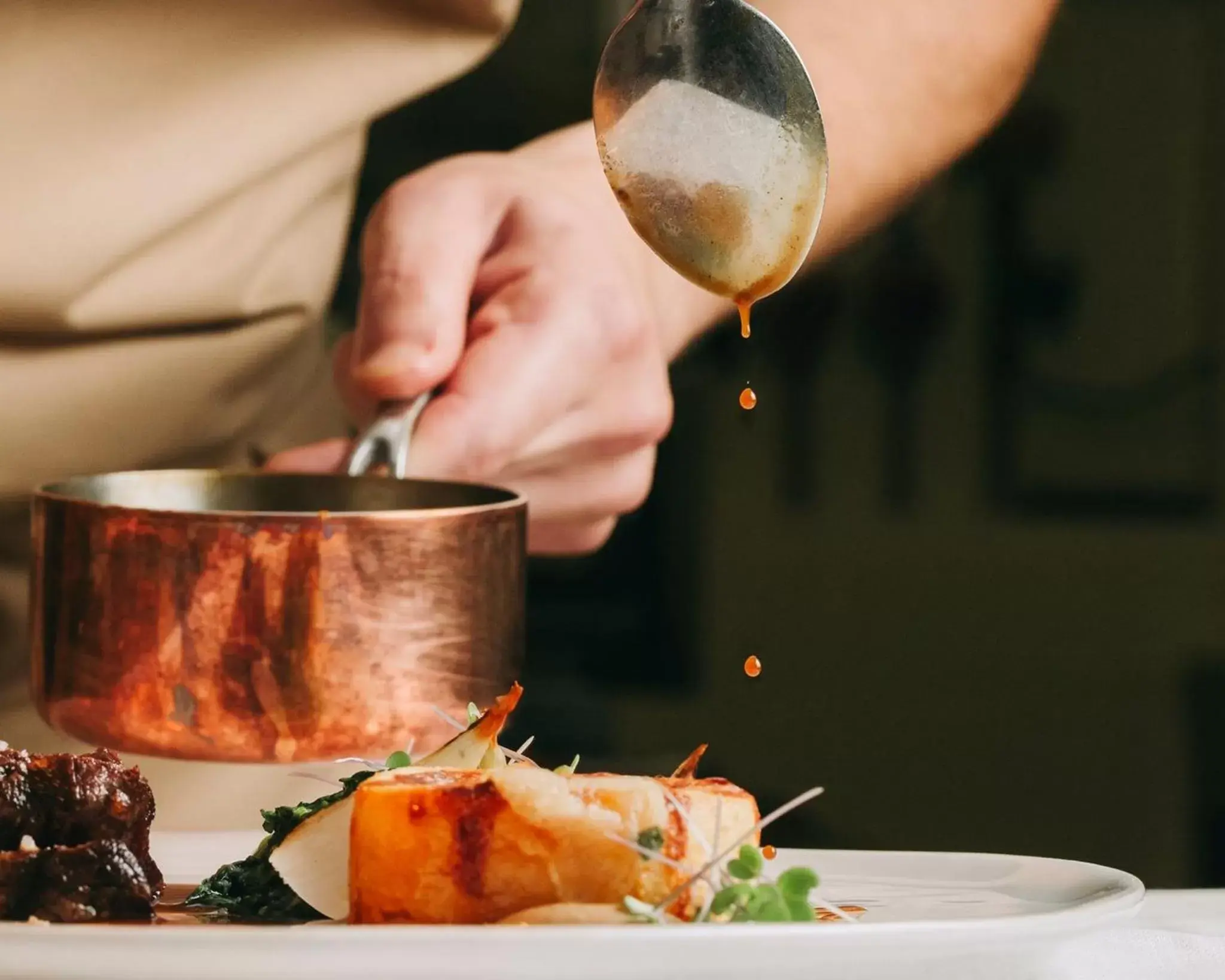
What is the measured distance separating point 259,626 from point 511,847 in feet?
0.40

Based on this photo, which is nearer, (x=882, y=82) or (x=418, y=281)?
(x=418, y=281)

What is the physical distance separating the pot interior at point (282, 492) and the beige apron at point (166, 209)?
12 cm

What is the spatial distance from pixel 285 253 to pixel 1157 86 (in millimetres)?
1080

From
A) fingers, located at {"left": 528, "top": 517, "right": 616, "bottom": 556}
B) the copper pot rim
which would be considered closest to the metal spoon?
the copper pot rim

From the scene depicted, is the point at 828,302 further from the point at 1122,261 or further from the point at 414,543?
the point at 414,543

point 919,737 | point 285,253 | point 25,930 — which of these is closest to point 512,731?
point 285,253

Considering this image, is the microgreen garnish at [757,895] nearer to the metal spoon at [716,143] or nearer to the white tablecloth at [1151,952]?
the white tablecloth at [1151,952]

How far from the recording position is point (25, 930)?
0.29 meters

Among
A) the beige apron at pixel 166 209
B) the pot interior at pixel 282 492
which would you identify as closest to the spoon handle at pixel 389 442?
the pot interior at pixel 282 492

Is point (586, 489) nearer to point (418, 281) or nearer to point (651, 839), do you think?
point (418, 281)

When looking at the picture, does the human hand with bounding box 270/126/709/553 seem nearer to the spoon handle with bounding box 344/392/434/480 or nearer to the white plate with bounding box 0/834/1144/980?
the spoon handle with bounding box 344/392/434/480

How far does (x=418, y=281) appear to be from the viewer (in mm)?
662

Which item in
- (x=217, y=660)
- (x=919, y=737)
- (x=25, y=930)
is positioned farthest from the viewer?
(x=919, y=737)

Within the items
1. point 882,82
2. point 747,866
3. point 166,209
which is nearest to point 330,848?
point 747,866
